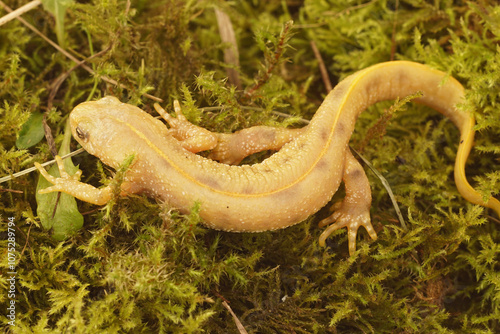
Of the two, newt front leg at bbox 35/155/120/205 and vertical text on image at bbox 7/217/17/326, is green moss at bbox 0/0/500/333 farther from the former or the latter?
newt front leg at bbox 35/155/120/205

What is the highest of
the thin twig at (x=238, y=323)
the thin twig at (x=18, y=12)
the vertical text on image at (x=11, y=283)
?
the thin twig at (x=18, y=12)

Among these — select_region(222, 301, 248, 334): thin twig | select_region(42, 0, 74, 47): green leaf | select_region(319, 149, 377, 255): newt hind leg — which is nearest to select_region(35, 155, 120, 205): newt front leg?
select_region(222, 301, 248, 334): thin twig

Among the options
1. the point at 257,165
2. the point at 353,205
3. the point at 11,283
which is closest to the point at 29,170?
the point at 11,283

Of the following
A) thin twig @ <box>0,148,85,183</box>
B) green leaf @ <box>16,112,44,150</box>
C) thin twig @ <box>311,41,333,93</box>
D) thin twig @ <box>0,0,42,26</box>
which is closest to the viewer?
thin twig @ <box>0,148,85,183</box>

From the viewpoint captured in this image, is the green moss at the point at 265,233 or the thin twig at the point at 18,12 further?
the thin twig at the point at 18,12

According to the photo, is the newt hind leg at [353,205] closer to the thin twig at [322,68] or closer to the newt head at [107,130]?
the thin twig at [322,68]

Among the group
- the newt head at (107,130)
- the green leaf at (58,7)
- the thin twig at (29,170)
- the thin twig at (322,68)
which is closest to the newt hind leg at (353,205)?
the thin twig at (322,68)
